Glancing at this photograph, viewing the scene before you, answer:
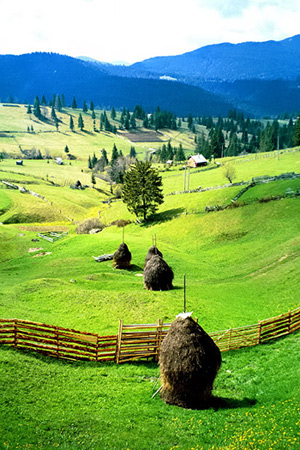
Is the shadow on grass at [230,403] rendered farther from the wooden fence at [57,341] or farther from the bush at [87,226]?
the bush at [87,226]

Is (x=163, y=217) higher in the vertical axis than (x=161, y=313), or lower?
lower

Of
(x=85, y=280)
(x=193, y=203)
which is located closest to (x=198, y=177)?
(x=193, y=203)

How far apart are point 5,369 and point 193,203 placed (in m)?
63.9

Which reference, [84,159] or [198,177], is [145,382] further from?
[84,159]

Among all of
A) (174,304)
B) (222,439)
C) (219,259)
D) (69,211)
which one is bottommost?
(69,211)

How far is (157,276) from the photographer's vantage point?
35156 mm

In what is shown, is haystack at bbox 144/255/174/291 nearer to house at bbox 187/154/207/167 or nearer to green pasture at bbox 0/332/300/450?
green pasture at bbox 0/332/300/450

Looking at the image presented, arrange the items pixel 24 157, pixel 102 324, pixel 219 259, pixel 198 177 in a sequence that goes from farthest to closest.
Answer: pixel 24 157, pixel 198 177, pixel 219 259, pixel 102 324

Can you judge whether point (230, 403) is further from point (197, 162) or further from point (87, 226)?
point (197, 162)

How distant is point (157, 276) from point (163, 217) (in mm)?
41141

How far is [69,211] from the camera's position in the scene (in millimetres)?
102438

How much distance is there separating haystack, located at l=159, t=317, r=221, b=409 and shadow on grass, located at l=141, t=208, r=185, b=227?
56.8 metres

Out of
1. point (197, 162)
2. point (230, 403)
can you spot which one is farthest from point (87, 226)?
point (197, 162)

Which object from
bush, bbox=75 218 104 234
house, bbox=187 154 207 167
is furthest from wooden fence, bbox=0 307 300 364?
house, bbox=187 154 207 167
